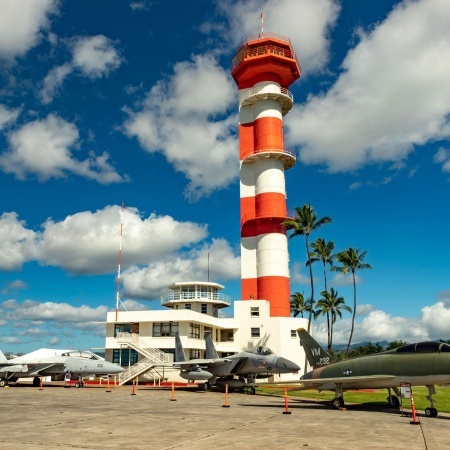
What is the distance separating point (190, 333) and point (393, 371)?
28.9m

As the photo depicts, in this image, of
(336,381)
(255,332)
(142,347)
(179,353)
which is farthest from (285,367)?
(142,347)

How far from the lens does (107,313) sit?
46625 millimetres

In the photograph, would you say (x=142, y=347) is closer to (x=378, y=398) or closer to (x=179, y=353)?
(x=179, y=353)

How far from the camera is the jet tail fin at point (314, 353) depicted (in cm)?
2330

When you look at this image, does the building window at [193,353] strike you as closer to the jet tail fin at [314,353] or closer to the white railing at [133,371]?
the white railing at [133,371]

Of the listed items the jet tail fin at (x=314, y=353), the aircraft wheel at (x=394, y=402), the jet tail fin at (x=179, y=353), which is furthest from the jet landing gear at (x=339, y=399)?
the jet tail fin at (x=179, y=353)

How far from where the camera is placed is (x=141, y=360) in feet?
140

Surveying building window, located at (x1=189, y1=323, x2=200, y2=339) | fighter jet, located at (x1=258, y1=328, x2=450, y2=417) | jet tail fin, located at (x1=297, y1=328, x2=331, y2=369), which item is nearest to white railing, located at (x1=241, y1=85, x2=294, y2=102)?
building window, located at (x1=189, y1=323, x2=200, y2=339)

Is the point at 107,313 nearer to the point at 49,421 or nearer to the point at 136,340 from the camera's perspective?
the point at 136,340

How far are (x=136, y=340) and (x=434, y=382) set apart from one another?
32658 mm

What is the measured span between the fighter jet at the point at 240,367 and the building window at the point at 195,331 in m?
9.39

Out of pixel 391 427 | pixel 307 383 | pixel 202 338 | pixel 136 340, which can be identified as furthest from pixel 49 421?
pixel 202 338

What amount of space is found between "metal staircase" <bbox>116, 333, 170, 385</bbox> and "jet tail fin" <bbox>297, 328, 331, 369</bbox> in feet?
53.1

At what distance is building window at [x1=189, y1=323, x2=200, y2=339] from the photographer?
45794 millimetres
